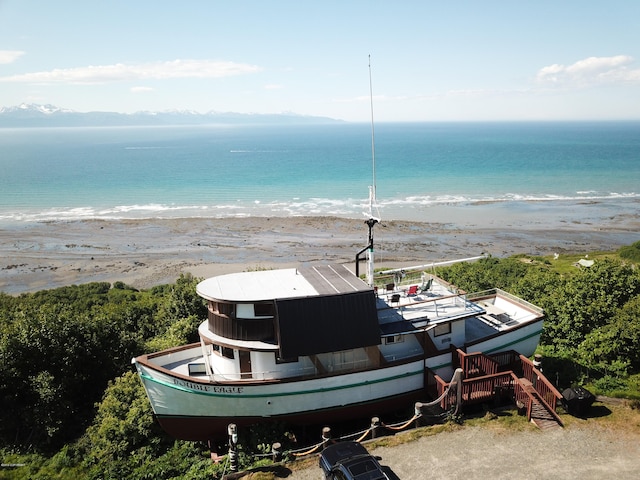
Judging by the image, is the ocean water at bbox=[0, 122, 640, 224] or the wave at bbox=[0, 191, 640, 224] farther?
the ocean water at bbox=[0, 122, 640, 224]

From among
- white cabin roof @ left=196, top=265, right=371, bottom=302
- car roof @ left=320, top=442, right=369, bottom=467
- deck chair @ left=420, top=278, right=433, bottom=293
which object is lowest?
car roof @ left=320, top=442, right=369, bottom=467

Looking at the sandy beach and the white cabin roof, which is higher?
the white cabin roof

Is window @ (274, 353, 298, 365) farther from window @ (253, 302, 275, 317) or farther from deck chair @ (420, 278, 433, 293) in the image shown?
deck chair @ (420, 278, 433, 293)

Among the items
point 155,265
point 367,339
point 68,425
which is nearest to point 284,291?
point 367,339

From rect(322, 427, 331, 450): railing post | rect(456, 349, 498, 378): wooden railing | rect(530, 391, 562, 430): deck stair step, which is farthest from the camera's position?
rect(456, 349, 498, 378): wooden railing

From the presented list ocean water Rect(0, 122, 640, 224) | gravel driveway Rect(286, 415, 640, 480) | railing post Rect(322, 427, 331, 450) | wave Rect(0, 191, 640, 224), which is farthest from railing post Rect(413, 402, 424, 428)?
wave Rect(0, 191, 640, 224)

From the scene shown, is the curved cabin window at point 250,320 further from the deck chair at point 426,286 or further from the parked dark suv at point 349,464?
the deck chair at point 426,286

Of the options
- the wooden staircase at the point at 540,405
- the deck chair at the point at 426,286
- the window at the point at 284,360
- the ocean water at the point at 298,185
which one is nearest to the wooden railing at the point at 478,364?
the wooden staircase at the point at 540,405

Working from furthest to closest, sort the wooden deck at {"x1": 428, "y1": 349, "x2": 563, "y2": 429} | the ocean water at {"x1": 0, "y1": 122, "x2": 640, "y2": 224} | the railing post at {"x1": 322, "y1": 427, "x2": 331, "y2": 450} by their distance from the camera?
the ocean water at {"x1": 0, "y1": 122, "x2": 640, "y2": 224}, the wooden deck at {"x1": 428, "y1": 349, "x2": 563, "y2": 429}, the railing post at {"x1": 322, "y1": 427, "x2": 331, "y2": 450}
